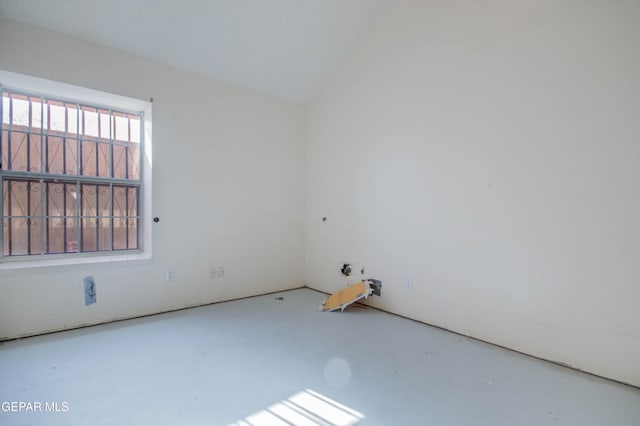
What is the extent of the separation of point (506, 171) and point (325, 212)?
7.35 feet

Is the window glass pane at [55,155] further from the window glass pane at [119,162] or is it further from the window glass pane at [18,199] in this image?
the window glass pane at [119,162]

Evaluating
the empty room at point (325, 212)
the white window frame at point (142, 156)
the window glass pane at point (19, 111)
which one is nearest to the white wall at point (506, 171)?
the empty room at point (325, 212)

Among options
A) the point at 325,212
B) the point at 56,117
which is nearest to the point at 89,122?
the point at 56,117

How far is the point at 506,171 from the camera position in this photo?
2.52 metres

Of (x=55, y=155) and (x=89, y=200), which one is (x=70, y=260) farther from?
(x=55, y=155)

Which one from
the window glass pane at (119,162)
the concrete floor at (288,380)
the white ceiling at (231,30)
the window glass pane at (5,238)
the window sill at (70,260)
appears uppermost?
the white ceiling at (231,30)

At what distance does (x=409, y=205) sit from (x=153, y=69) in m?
3.02

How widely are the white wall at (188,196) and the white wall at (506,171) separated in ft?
3.47

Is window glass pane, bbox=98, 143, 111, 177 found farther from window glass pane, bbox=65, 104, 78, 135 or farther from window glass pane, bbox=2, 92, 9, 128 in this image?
window glass pane, bbox=2, 92, 9, 128

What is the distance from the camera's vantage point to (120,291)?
9.91 feet

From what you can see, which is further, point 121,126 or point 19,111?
point 121,126

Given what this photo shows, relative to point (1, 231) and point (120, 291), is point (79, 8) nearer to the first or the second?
point (1, 231)

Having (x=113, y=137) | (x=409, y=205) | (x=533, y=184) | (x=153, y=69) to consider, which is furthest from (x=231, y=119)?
(x=533, y=184)

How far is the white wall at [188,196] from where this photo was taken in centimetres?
265
